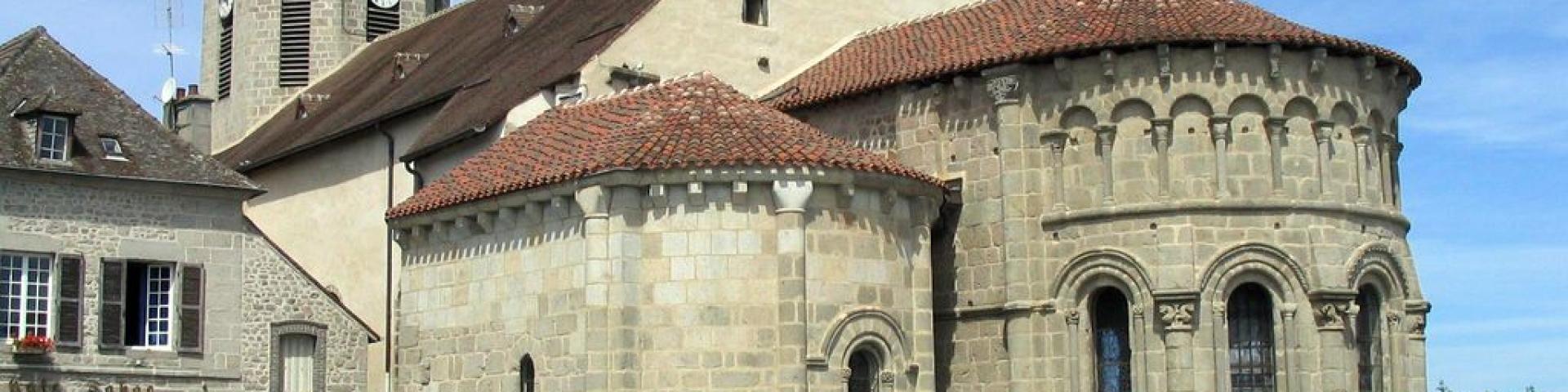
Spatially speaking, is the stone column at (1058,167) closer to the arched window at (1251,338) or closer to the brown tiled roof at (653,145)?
the brown tiled roof at (653,145)

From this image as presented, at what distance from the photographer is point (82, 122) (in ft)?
111

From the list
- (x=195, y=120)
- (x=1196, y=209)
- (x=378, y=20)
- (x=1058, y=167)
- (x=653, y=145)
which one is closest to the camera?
(x=653, y=145)

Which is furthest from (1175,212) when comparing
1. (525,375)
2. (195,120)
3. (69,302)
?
(195,120)

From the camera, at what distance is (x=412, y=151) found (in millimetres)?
37750

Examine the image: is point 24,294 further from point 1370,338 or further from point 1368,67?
point 1368,67

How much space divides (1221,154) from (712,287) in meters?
7.23

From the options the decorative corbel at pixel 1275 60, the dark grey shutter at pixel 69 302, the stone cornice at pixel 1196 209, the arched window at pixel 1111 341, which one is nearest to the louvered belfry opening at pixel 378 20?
the dark grey shutter at pixel 69 302

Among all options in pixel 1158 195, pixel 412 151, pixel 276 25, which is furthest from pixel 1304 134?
pixel 276 25

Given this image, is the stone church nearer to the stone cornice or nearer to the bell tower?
the stone cornice

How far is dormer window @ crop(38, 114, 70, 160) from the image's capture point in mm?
32688

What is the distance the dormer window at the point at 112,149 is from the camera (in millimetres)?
33531

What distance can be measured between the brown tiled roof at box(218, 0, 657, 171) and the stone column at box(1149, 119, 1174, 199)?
9638mm

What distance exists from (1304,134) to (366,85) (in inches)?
939

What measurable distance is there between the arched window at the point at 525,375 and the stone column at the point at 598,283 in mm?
1850
